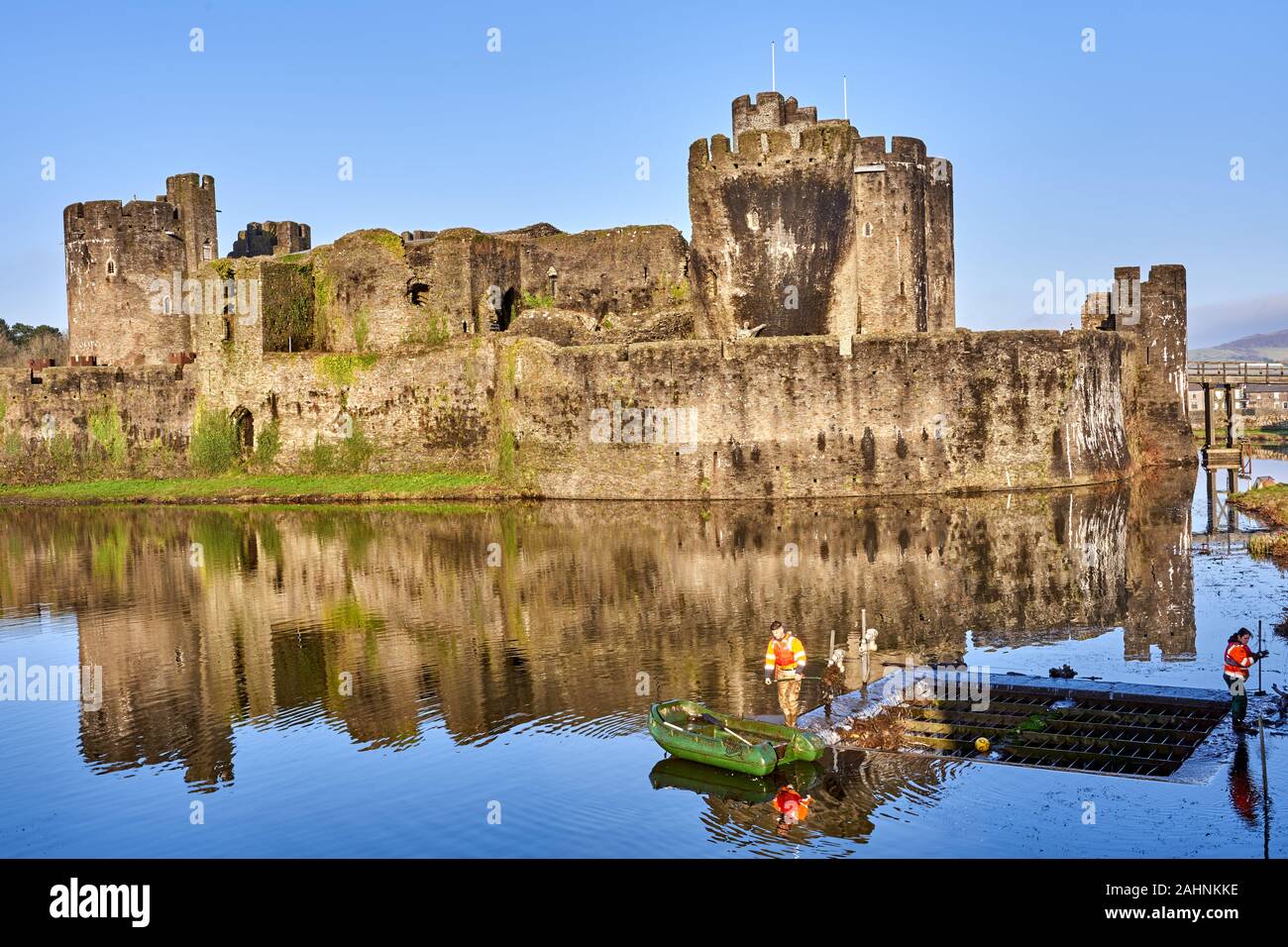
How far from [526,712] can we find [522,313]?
3190cm

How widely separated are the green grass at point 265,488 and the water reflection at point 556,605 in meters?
6.70

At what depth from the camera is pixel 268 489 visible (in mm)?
49125

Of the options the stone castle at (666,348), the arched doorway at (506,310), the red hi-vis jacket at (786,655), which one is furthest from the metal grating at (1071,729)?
the arched doorway at (506,310)

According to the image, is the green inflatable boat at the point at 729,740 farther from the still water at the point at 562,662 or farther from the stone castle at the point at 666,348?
the stone castle at the point at 666,348

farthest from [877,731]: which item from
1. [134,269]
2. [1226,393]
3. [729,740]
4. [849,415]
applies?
[1226,393]

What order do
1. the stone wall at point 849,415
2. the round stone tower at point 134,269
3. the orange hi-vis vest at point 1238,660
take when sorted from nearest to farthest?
the orange hi-vis vest at point 1238,660
the stone wall at point 849,415
the round stone tower at point 134,269

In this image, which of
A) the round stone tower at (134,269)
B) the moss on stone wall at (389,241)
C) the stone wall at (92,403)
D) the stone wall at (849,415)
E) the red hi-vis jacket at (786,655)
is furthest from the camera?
the round stone tower at (134,269)

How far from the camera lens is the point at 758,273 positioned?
44625mm

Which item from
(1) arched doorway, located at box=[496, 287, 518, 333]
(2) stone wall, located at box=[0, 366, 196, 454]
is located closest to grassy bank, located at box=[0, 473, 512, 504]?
(2) stone wall, located at box=[0, 366, 196, 454]

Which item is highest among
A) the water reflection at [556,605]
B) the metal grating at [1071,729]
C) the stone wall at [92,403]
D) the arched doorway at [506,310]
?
the arched doorway at [506,310]

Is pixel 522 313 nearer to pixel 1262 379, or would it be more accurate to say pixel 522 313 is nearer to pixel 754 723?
pixel 754 723

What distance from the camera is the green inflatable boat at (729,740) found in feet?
46.8

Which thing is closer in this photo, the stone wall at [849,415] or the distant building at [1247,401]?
the stone wall at [849,415]
